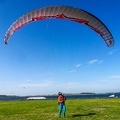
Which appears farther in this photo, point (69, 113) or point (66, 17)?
point (69, 113)

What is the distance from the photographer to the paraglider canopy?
919 inches

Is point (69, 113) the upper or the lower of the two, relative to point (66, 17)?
lower

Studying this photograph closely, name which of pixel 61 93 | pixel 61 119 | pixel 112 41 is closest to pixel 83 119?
pixel 61 119

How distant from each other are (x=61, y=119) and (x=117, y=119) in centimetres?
498

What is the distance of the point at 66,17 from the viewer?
968 inches

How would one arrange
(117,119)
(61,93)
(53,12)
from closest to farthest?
(53,12)
(117,119)
(61,93)

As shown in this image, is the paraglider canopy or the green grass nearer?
the paraglider canopy

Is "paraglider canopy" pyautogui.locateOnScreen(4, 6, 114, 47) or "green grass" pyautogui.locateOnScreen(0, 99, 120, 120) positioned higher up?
"paraglider canopy" pyautogui.locateOnScreen(4, 6, 114, 47)

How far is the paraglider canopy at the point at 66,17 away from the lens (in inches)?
919

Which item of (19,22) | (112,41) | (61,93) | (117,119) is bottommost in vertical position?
(117,119)

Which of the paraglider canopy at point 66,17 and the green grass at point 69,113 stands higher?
the paraglider canopy at point 66,17

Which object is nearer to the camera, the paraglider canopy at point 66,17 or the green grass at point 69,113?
the paraglider canopy at point 66,17

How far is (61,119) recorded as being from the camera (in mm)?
26625

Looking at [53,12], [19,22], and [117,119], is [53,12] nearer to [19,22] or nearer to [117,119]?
[19,22]
